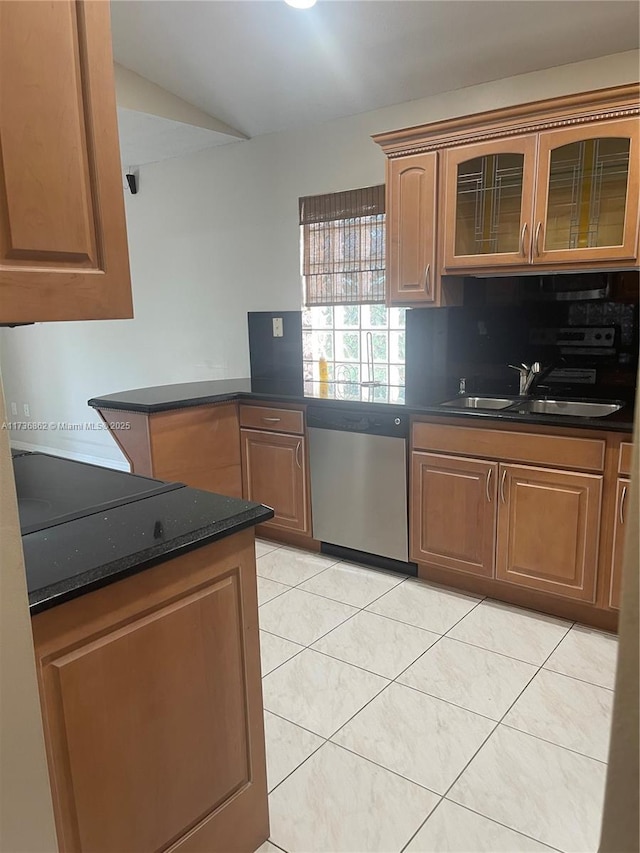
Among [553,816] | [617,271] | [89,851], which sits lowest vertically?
[553,816]

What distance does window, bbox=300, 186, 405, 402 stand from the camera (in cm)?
350

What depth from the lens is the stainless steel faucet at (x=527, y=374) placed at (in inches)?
120

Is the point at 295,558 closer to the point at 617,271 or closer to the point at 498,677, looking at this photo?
the point at 498,677

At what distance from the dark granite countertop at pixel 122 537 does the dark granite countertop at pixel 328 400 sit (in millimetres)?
1466

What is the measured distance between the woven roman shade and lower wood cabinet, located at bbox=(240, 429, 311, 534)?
936mm

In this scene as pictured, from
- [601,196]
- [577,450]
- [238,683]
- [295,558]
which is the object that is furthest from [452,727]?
[601,196]

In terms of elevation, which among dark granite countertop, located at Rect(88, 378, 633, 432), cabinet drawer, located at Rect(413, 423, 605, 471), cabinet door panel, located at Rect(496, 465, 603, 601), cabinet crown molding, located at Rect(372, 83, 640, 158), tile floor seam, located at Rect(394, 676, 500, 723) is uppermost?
cabinet crown molding, located at Rect(372, 83, 640, 158)

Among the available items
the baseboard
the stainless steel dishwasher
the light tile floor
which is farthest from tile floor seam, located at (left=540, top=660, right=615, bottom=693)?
the baseboard

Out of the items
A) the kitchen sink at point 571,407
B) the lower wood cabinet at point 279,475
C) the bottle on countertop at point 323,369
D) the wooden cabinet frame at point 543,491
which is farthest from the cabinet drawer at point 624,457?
the bottle on countertop at point 323,369

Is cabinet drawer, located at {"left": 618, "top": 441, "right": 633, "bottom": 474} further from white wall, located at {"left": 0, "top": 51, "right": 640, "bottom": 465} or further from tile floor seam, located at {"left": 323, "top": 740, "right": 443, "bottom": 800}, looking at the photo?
white wall, located at {"left": 0, "top": 51, "right": 640, "bottom": 465}

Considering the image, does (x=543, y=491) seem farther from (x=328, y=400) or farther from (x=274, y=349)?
(x=274, y=349)

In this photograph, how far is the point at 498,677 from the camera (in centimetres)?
229

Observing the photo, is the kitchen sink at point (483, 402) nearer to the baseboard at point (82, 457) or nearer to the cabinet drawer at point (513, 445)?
the cabinet drawer at point (513, 445)

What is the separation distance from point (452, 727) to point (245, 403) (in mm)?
2028
